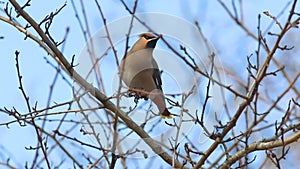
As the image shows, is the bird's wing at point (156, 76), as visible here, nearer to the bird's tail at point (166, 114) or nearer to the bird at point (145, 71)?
the bird at point (145, 71)

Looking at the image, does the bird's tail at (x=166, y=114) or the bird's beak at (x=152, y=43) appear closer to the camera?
the bird's tail at (x=166, y=114)

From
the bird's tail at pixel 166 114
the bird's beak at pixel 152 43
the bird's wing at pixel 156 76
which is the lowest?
the bird's tail at pixel 166 114

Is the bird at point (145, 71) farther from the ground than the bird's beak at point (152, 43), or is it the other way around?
the bird's beak at point (152, 43)

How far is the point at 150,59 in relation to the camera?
4.34 m

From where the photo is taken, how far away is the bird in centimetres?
401

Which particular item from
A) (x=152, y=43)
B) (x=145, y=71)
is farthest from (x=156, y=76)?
(x=152, y=43)

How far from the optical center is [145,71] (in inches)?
167

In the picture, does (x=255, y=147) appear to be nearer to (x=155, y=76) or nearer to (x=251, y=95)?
(x=251, y=95)

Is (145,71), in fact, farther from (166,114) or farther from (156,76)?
(166,114)

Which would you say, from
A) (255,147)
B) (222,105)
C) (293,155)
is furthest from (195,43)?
(293,155)

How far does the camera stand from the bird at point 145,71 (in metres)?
4.01

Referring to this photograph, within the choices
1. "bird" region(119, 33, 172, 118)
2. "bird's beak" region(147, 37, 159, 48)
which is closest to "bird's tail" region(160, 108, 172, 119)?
"bird" region(119, 33, 172, 118)

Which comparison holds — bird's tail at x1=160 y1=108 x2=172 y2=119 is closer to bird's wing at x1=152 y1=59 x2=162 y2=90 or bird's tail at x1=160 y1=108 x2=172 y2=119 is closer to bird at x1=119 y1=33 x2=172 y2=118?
bird at x1=119 y1=33 x2=172 y2=118

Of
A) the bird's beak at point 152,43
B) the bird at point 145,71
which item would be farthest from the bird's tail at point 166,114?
the bird's beak at point 152,43
